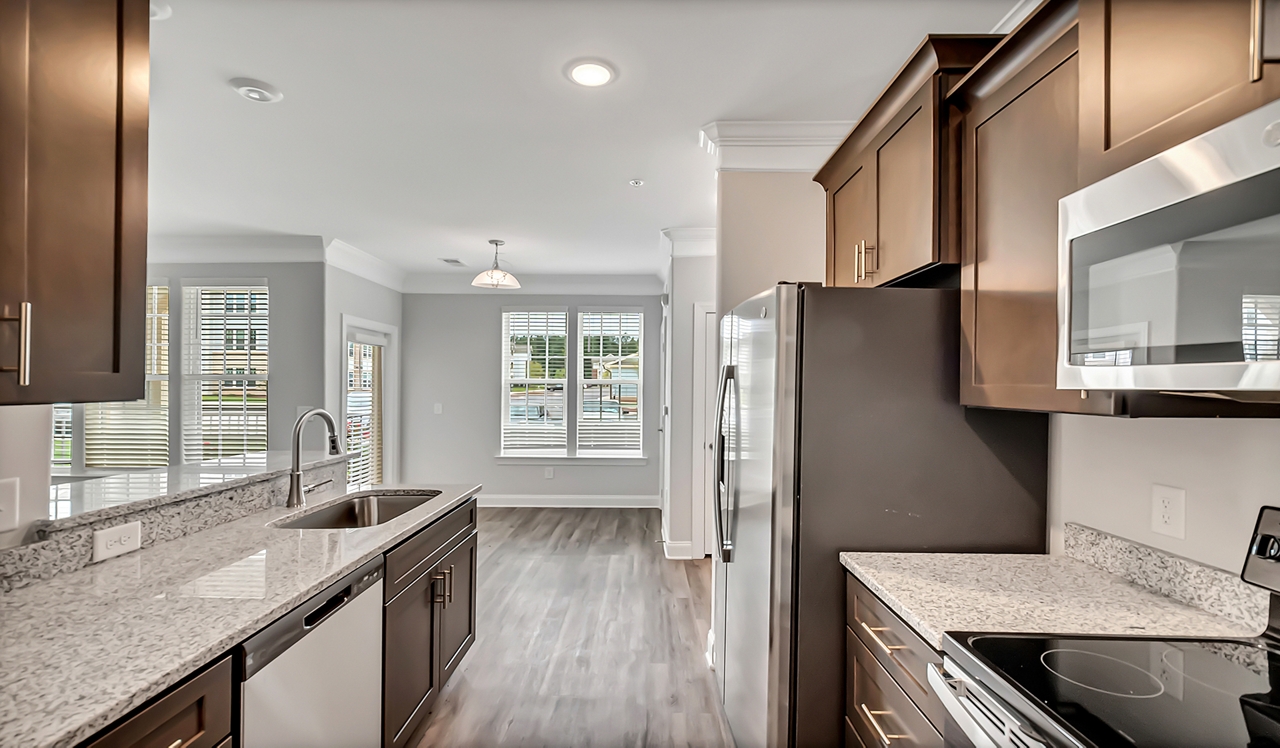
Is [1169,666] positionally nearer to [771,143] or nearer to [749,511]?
[749,511]

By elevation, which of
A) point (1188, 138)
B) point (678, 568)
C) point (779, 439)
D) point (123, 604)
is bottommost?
point (678, 568)

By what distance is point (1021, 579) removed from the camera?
1.53 m

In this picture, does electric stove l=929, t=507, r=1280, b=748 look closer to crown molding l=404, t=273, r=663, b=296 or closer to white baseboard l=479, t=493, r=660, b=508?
white baseboard l=479, t=493, r=660, b=508

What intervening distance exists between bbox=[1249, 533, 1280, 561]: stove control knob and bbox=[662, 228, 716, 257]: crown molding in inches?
148

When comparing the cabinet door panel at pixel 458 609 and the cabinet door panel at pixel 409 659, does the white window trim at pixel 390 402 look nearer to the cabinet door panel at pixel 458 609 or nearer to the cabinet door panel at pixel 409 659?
the cabinet door panel at pixel 458 609

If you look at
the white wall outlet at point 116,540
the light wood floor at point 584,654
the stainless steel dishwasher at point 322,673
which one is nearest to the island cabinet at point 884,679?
the light wood floor at point 584,654

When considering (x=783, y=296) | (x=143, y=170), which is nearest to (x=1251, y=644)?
(x=783, y=296)

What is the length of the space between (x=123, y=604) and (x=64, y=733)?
1.94 ft

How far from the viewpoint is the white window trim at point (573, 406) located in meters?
6.77

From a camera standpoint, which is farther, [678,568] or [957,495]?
[678,568]

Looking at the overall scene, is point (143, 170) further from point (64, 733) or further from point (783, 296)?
point (783, 296)

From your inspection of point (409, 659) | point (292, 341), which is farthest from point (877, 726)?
point (292, 341)

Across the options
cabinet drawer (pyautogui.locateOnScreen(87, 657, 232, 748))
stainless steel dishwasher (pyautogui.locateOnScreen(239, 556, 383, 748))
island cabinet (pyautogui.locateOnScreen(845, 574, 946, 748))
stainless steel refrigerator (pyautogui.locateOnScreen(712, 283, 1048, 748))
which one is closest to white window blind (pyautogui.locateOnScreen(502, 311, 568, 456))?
stainless steel dishwasher (pyautogui.locateOnScreen(239, 556, 383, 748))

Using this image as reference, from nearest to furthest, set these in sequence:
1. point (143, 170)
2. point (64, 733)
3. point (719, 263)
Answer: point (64, 733) < point (143, 170) < point (719, 263)
